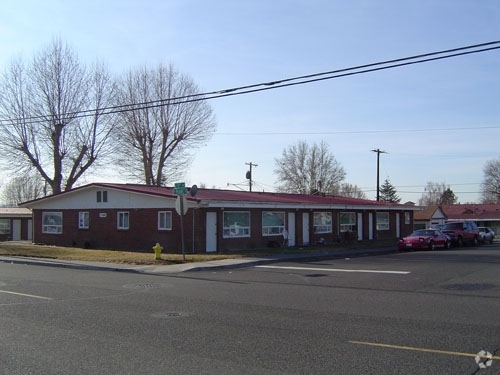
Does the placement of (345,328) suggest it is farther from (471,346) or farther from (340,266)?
(340,266)

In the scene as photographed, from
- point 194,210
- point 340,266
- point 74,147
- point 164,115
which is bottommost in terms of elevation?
point 340,266

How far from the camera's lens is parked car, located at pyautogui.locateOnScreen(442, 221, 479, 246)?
36.8 m

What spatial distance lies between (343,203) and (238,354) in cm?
3201

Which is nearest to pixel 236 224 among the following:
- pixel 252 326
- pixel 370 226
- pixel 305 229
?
pixel 305 229

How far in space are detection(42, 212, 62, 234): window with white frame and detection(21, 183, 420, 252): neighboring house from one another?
0.22 feet

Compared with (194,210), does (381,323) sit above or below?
below

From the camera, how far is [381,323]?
8.88m

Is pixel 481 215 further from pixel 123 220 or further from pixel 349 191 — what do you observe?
pixel 123 220

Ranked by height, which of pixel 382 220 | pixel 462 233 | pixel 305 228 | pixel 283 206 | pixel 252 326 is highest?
pixel 283 206

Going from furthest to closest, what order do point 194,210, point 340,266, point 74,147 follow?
point 74,147 → point 194,210 → point 340,266

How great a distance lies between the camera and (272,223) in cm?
3231

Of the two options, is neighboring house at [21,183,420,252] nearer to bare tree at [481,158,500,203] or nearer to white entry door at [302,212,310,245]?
white entry door at [302,212,310,245]

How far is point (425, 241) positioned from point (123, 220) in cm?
1816

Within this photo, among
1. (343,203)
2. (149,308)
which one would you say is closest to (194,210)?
(343,203)
